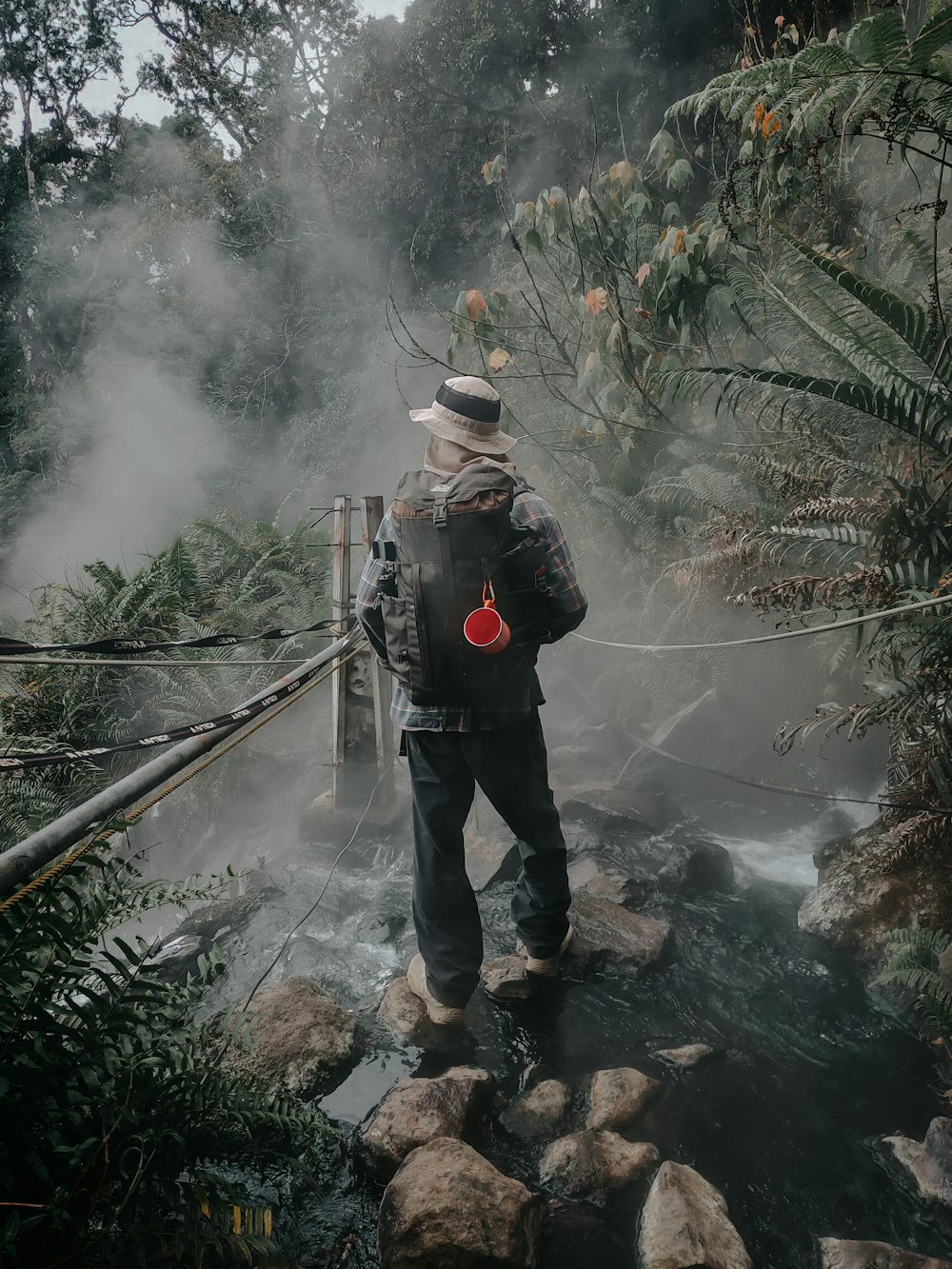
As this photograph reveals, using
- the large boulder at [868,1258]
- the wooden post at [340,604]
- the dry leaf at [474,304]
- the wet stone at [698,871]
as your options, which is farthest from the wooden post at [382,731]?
the large boulder at [868,1258]

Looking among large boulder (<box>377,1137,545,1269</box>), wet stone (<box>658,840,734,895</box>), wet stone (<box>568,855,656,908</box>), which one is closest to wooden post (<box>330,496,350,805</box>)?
wet stone (<box>568,855,656,908</box>)

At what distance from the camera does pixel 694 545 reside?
19.0 feet

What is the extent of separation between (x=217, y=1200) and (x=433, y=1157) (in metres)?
0.62

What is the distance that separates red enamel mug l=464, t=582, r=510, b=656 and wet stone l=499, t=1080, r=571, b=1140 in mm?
1512

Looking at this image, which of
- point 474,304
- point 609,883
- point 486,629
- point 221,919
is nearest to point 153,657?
point 221,919

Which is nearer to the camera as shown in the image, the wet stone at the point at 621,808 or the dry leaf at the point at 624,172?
the wet stone at the point at 621,808

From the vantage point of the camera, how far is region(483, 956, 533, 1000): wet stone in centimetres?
292

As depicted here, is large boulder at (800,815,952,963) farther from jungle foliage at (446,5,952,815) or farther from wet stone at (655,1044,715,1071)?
wet stone at (655,1044,715,1071)

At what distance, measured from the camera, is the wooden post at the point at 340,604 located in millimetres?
5386

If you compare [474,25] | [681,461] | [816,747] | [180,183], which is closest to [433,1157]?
[816,747]

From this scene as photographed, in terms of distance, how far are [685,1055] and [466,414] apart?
2417 millimetres

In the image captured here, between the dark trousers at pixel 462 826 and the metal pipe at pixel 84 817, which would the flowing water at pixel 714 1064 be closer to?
the dark trousers at pixel 462 826

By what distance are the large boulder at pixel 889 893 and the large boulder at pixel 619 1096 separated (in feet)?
4.43

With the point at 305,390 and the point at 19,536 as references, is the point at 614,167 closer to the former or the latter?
the point at 305,390
